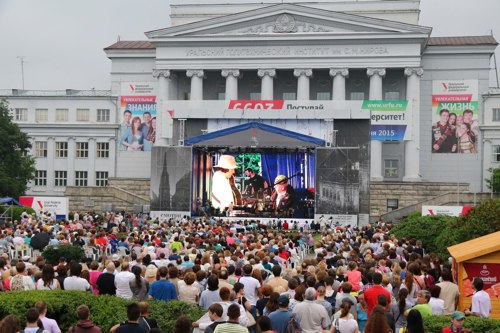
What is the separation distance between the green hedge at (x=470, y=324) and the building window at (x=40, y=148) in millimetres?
64820

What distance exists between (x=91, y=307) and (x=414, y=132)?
53665 mm

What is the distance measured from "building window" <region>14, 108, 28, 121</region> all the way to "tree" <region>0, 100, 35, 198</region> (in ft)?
40.5

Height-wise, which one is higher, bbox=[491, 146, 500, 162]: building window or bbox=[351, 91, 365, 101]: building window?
bbox=[351, 91, 365, 101]: building window

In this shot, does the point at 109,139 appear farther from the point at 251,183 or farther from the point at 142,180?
the point at 251,183

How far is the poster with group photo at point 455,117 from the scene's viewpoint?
214ft

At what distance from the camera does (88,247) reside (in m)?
25.4

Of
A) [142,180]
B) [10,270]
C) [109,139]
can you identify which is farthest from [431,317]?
[109,139]

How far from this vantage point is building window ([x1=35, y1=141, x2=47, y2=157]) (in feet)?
241

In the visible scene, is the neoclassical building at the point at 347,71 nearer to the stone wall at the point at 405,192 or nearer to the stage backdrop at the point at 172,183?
the stone wall at the point at 405,192

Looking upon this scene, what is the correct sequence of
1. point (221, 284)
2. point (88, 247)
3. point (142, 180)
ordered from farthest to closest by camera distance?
point (142, 180) → point (88, 247) → point (221, 284)

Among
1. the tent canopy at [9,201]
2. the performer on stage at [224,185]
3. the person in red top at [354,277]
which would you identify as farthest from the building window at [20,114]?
the person in red top at [354,277]

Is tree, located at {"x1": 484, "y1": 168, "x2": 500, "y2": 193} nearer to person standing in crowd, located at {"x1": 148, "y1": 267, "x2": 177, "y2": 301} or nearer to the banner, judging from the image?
the banner

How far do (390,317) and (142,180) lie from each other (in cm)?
5620

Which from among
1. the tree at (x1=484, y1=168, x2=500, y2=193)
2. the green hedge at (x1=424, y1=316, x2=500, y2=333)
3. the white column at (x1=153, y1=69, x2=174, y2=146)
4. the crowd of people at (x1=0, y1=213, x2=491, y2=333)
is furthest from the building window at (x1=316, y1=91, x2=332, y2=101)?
the green hedge at (x1=424, y1=316, x2=500, y2=333)
